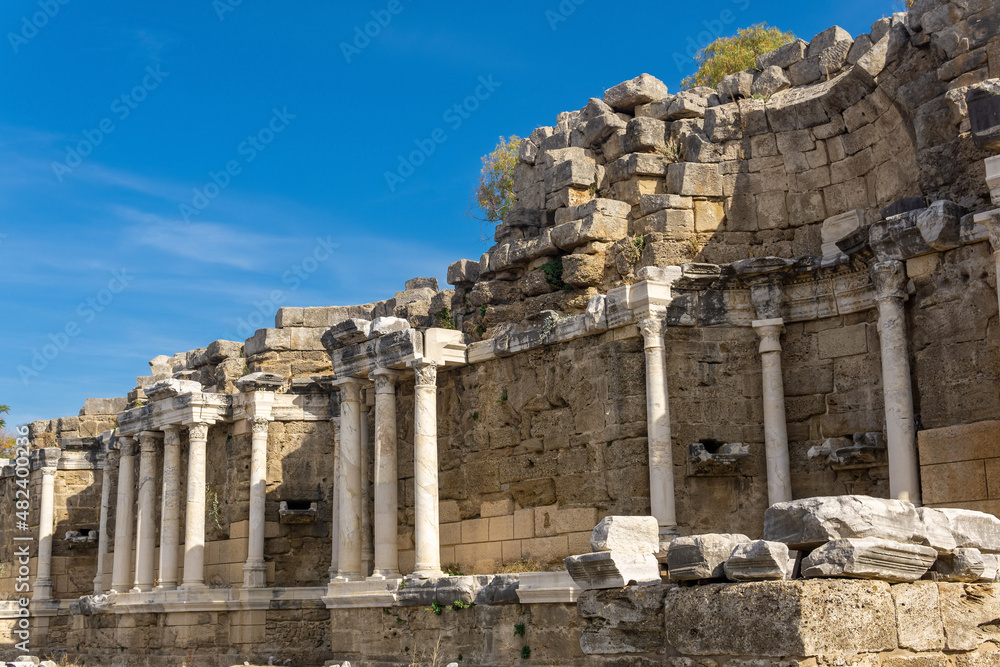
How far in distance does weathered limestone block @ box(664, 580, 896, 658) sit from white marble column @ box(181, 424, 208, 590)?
48.0 ft

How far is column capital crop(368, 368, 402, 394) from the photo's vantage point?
55.9 feet

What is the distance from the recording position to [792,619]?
20.7 feet

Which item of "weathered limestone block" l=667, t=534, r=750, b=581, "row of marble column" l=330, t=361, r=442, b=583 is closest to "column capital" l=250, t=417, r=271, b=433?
"row of marble column" l=330, t=361, r=442, b=583

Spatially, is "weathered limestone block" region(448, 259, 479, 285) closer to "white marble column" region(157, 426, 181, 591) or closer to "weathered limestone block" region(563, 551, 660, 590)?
"white marble column" region(157, 426, 181, 591)

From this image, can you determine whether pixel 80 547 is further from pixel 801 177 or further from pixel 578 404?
pixel 801 177

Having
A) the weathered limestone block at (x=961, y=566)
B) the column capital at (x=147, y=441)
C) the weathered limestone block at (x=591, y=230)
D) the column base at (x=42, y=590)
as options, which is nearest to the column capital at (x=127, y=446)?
the column capital at (x=147, y=441)

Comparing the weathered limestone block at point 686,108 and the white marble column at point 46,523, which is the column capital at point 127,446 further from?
the weathered limestone block at point 686,108

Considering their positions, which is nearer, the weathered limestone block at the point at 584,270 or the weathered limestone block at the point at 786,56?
the weathered limestone block at the point at 584,270

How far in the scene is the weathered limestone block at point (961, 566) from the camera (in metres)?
7.44

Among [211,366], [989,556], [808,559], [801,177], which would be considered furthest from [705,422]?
[211,366]

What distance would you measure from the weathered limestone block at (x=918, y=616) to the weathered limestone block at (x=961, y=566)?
12.2 inches

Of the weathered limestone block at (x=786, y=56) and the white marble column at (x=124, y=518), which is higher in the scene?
the weathered limestone block at (x=786, y=56)

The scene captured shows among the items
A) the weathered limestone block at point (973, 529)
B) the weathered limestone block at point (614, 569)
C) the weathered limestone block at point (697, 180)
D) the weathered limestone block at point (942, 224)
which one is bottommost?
the weathered limestone block at point (614, 569)

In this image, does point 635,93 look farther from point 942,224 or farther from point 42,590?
point 42,590
